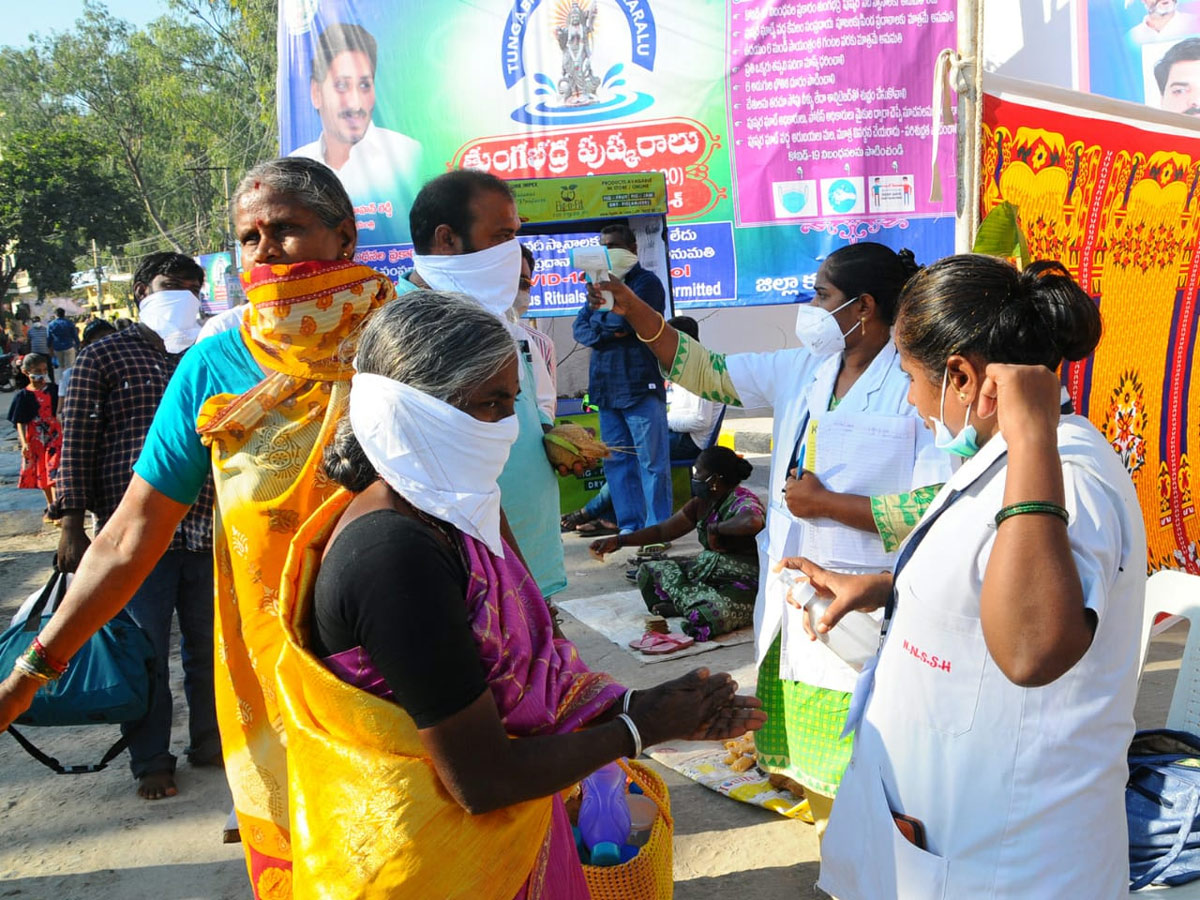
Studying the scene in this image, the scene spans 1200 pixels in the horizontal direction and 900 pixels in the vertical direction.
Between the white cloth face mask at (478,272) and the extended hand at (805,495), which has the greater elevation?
the white cloth face mask at (478,272)

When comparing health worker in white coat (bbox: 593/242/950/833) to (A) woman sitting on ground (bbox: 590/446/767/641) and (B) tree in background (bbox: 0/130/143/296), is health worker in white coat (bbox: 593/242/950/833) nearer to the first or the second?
(A) woman sitting on ground (bbox: 590/446/767/641)

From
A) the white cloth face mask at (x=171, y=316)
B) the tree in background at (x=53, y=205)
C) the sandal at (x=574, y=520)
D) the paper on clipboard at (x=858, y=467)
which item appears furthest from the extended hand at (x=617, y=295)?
the tree in background at (x=53, y=205)

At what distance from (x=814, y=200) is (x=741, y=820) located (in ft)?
18.2

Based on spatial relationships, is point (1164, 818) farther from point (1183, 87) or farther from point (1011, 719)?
point (1183, 87)

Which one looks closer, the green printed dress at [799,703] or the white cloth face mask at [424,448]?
the white cloth face mask at [424,448]

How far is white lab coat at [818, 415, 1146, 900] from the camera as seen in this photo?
1.47m

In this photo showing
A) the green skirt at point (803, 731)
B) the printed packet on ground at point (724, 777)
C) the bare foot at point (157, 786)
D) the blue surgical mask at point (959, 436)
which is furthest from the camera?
the bare foot at point (157, 786)

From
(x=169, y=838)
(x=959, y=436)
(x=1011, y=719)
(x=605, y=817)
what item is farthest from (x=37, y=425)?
(x=1011, y=719)

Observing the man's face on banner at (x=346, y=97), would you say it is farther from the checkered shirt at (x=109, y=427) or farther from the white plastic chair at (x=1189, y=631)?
the white plastic chair at (x=1189, y=631)

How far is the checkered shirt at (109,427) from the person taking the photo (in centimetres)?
370

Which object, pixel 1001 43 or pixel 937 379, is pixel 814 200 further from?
pixel 937 379

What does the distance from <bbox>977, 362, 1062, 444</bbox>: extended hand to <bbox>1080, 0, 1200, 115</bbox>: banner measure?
258 inches

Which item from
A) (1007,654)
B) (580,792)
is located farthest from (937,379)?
(580,792)

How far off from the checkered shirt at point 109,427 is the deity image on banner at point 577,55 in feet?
16.5
